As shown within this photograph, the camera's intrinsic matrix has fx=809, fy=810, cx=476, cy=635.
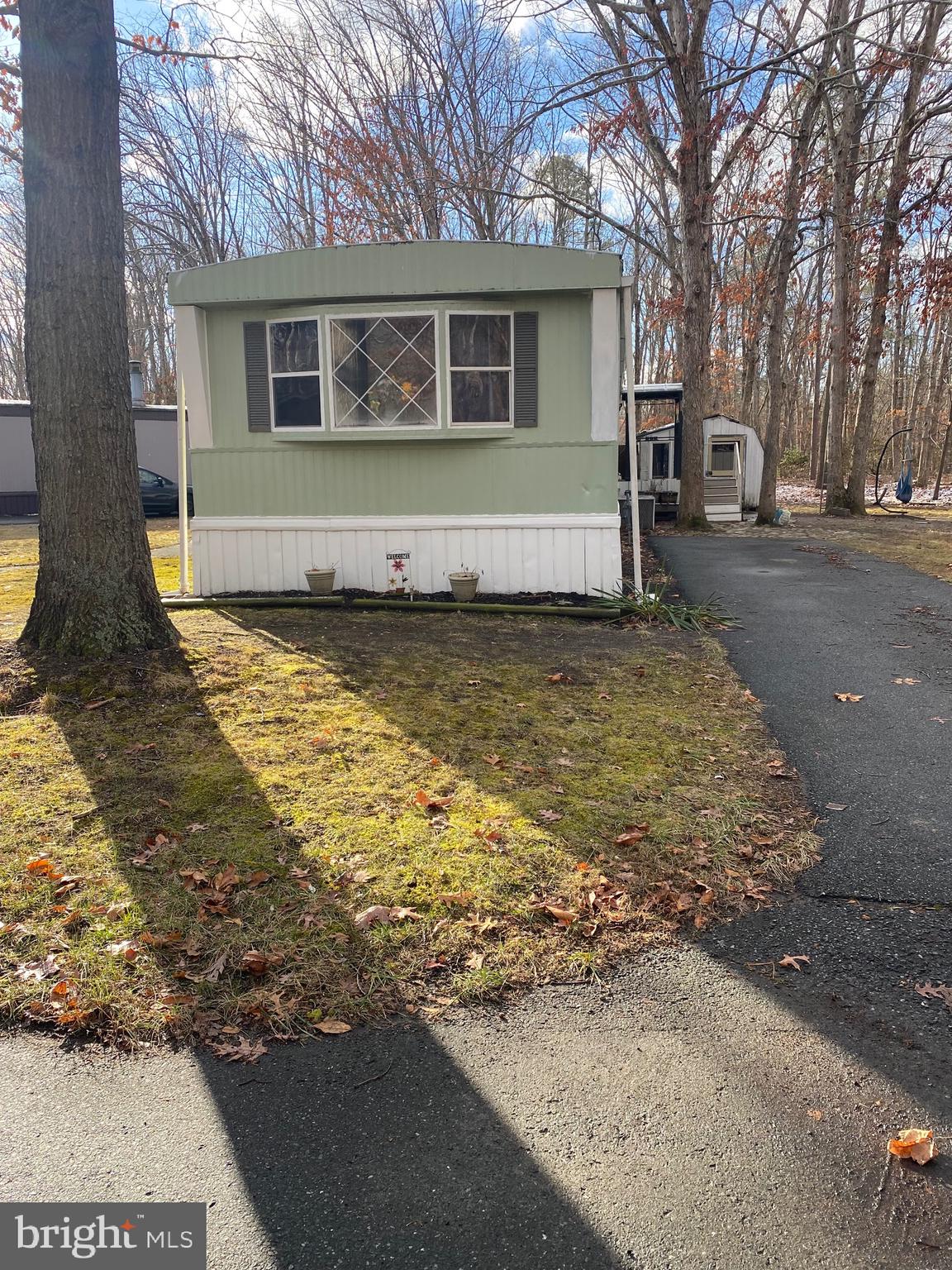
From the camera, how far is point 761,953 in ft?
8.17

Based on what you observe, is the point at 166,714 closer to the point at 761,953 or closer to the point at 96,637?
the point at 96,637

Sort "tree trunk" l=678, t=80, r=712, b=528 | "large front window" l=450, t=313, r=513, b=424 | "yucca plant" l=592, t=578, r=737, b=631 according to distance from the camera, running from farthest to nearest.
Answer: "tree trunk" l=678, t=80, r=712, b=528, "large front window" l=450, t=313, r=513, b=424, "yucca plant" l=592, t=578, r=737, b=631

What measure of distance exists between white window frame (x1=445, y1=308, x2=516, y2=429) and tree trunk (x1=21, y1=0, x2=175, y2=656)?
324cm

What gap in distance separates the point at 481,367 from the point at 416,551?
187cm

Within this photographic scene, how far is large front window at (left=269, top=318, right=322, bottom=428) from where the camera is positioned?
25.7 ft

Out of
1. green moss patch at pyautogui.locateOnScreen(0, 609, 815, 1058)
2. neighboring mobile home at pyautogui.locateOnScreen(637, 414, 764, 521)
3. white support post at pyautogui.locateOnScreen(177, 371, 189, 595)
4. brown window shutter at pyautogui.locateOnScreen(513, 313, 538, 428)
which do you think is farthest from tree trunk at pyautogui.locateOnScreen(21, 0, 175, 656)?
neighboring mobile home at pyautogui.locateOnScreen(637, 414, 764, 521)

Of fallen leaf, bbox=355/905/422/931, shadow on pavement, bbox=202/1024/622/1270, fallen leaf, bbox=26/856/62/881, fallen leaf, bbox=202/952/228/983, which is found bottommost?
shadow on pavement, bbox=202/1024/622/1270

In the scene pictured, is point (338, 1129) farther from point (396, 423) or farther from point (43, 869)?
point (396, 423)

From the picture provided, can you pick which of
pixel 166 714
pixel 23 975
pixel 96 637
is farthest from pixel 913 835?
pixel 96 637

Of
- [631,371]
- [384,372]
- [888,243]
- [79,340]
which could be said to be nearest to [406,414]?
[384,372]

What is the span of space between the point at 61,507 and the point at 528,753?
10.6ft

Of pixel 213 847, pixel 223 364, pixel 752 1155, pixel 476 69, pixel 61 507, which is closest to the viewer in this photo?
pixel 752 1155

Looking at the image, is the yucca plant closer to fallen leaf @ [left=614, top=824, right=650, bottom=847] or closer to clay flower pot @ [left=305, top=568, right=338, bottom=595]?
clay flower pot @ [left=305, top=568, right=338, bottom=595]

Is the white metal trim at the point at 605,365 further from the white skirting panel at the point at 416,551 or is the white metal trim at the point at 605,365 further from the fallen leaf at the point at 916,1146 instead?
the fallen leaf at the point at 916,1146
